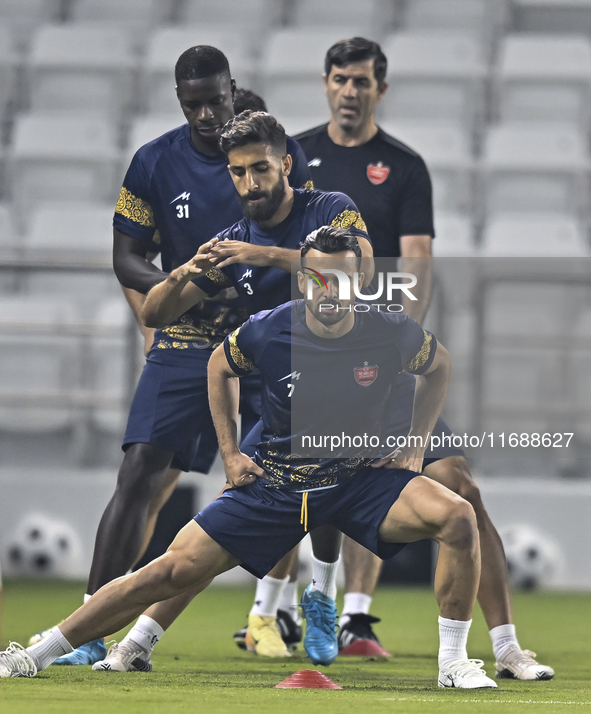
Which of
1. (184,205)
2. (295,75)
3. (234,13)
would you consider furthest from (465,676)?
(234,13)

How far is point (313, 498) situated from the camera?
3.62 m

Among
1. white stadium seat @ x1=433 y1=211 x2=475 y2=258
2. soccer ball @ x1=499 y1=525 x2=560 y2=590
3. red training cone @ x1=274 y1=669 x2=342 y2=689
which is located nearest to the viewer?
red training cone @ x1=274 y1=669 x2=342 y2=689

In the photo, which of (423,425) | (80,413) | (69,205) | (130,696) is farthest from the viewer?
(69,205)

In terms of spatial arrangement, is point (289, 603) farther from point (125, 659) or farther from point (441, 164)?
point (441, 164)

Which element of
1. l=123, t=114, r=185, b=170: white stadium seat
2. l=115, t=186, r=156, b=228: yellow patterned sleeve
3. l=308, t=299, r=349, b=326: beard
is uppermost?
l=123, t=114, r=185, b=170: white stadium seat

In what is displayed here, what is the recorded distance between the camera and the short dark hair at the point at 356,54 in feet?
16.3

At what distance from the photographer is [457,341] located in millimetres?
7602

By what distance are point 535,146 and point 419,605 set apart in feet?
12.8

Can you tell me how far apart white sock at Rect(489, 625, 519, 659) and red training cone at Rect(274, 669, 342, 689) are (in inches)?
25.9

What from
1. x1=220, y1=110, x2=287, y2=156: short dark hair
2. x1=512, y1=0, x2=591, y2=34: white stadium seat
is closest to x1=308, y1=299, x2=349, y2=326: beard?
x1=220, y1=110, x2=287, y2=156: short dark hair

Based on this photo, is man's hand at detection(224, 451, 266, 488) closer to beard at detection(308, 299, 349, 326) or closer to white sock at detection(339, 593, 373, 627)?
beard at detection(308, 299, 349, 326)

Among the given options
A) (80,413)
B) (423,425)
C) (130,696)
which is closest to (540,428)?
(80,413)

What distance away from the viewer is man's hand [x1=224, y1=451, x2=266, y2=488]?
3.67m

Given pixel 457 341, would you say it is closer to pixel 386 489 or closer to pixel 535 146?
pixel 535 146
